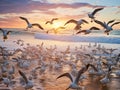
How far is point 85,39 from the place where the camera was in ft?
165

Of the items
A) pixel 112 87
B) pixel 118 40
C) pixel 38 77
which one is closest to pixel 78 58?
pixel 38 77

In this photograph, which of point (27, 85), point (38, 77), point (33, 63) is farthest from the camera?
point (33, 63)

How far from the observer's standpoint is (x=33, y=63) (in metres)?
28.0

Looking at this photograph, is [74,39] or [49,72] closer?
[49,72]

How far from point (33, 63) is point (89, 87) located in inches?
357

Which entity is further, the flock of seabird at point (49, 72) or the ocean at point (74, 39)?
the ocean at point (74, 39)

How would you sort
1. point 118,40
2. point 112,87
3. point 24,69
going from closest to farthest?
point 112,87 → point 24,69 → point 118,40

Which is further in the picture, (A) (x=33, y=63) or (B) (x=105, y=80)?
(A) (x=33, y=63)

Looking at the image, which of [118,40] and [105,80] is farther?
[118,40]

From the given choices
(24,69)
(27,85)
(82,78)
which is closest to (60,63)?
(24,69)

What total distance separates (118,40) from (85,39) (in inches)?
165

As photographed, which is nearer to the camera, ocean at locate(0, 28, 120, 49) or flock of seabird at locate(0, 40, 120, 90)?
flock of seabird at locate(0, 40, 120, 90)

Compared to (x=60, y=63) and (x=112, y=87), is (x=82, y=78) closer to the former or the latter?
(x=112, y=87)

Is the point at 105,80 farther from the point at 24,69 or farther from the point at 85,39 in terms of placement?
the point at 85,39
